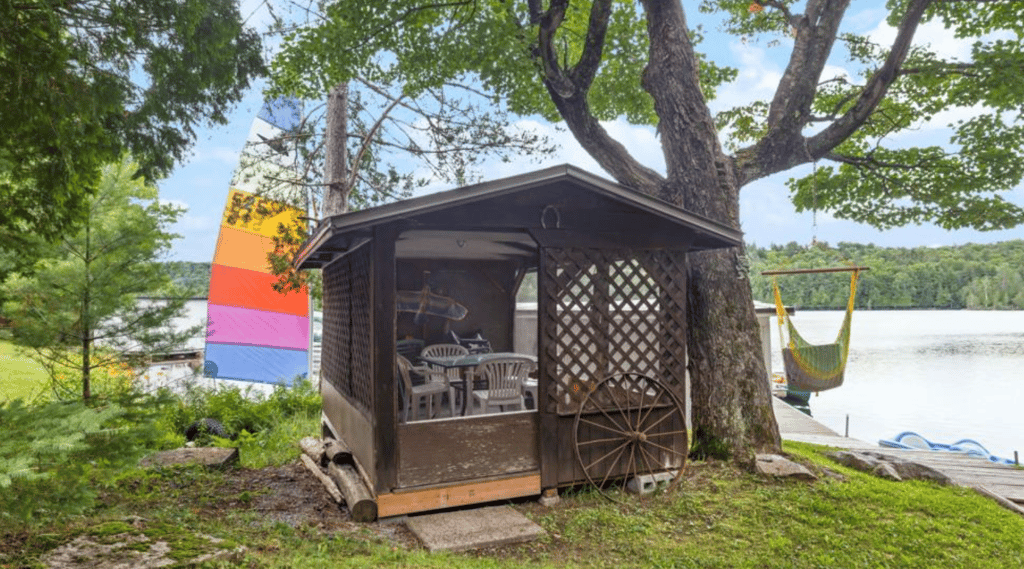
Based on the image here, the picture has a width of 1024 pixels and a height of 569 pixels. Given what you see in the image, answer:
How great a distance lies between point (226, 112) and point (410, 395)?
10.6 ft

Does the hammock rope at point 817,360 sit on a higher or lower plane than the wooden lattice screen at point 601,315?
lower

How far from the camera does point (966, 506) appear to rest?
17.5 feet

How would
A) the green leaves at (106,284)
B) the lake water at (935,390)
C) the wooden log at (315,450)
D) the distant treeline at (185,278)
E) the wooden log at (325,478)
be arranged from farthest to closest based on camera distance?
the lake water at (935,390) → the distant treeline at (185,278) → the wooden log at (315,450) → the green leaves at (106,284) → the wooden log at (325,478)

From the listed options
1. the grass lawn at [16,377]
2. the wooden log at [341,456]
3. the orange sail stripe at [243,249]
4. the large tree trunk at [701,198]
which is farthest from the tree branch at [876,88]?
the grass lawn at [16,377]

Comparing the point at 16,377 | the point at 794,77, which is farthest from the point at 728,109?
the point at 16,377

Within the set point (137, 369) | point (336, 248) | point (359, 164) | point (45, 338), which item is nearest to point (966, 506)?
point (336, 248)

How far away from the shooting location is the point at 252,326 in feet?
39.9

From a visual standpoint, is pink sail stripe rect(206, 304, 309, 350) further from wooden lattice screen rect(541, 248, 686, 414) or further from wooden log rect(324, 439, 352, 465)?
wooden lattice screen rect(541, 248, 686, 414)

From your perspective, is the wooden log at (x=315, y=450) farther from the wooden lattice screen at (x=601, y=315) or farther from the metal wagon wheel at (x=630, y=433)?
the metal wagon wheel at (x=630, y=433)

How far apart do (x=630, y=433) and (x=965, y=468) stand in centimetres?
506

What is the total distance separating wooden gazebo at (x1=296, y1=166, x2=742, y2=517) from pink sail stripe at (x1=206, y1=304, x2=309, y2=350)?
6760mm

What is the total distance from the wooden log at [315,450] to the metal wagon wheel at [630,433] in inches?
98.0

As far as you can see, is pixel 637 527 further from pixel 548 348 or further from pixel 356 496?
pixel 356 496

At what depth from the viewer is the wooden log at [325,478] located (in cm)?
502
